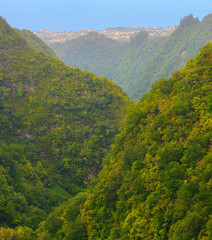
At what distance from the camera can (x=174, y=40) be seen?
175875 millimetres

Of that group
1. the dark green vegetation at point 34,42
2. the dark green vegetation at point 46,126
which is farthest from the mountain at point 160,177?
the dark green vegetation at point 34,42

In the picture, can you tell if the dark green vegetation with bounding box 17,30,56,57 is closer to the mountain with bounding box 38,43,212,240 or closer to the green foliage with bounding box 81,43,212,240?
the mountain with bounding box 38,43,212,240

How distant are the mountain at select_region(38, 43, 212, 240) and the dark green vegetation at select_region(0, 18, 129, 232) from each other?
1141 centimetres

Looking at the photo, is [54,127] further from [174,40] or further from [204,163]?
[174,40]

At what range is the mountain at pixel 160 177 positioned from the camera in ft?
70.8

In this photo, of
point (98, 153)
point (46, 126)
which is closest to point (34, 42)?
point (46, 126)

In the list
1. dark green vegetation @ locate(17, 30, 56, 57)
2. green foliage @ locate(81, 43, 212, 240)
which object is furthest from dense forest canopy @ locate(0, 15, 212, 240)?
dark green vegetation @ locate(17, 30, 56, 57)

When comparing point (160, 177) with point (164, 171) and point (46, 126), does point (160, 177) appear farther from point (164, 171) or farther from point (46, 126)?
point (46, 126)

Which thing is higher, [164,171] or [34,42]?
[34,42]

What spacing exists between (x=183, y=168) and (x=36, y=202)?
3272 centimetres

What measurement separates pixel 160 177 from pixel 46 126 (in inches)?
1789

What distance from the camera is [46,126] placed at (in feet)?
219

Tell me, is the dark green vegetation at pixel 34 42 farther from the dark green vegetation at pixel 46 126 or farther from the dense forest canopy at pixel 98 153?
the dense forest canopy at pixel 98 153

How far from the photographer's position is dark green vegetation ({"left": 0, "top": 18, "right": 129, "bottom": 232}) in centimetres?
4934
